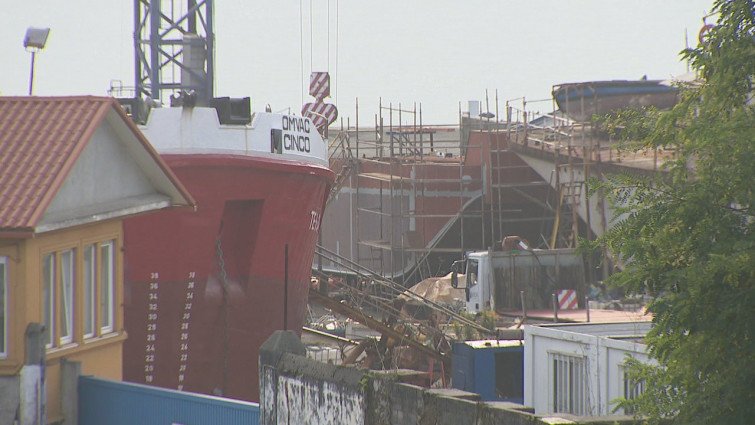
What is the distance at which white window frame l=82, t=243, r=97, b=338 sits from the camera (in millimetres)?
11305

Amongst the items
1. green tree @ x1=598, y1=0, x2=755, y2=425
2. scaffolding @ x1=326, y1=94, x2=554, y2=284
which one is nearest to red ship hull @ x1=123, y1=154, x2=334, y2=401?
green tree @ x1=598, y1=0, x2=755, y2=425

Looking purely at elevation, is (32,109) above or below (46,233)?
above

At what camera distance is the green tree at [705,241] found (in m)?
5.88

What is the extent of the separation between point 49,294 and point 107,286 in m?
1.17

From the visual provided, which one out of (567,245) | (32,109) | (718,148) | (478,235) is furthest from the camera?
(478,235)

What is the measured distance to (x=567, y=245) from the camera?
31.9 metres

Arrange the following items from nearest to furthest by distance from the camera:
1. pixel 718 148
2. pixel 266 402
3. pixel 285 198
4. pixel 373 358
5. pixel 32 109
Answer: pixel 718 148 < pixel 266 402 < pixel 32 109 < pixel 285 198 < pixel 373 358

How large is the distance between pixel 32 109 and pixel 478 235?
26514 millimetres

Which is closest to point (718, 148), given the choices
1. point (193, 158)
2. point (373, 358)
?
point (193, 158)

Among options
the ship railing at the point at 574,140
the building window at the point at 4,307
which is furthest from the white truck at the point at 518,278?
the building window at the point at 4,307

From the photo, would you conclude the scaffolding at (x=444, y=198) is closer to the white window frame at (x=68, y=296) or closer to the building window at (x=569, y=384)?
the building window at (x=569, y=384)

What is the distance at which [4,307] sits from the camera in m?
10.1

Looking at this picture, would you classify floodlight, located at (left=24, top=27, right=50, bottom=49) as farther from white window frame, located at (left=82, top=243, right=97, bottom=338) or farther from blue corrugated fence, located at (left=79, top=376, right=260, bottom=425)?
blue corrugated fence, located at (left=79, top=376, right=260, bottom=425)

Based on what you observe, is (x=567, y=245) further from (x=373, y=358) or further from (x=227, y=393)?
(x=227, y=393)
